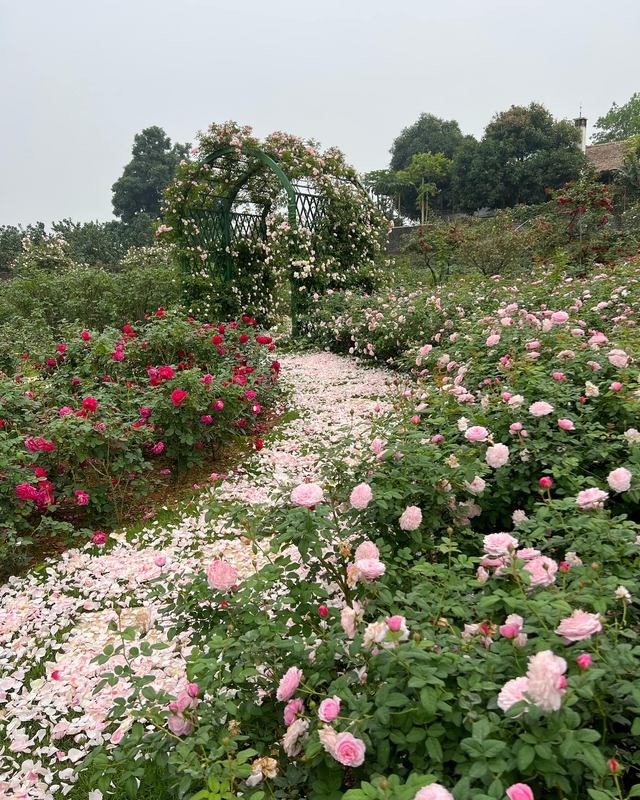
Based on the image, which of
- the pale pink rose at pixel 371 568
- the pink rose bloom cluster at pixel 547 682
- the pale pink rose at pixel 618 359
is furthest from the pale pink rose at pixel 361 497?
the pale pink rose at pixel 618 359

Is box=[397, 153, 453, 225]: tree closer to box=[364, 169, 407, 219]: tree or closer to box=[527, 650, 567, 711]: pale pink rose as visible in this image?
box=[364, 169, 407, 219]: tree

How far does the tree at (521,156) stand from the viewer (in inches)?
934

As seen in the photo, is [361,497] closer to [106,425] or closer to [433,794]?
[433,794]

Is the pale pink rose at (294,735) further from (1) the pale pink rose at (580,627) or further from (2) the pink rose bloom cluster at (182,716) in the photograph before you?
(1) the pale pink rose at (580,627)

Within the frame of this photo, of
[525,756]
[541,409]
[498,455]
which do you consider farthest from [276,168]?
[525,756]

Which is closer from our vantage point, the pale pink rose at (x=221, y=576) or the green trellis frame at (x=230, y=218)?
the pale pink rose at (x=221, y=576)

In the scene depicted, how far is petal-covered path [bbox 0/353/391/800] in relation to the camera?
1.48 metres

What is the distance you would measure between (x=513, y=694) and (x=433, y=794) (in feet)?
0.56

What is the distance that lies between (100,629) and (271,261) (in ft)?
24.5

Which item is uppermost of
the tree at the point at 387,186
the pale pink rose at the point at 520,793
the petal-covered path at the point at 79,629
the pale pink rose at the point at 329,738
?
the tree at the point at 387,186

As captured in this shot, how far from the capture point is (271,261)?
28.5ft

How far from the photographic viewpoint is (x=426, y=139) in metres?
34.8

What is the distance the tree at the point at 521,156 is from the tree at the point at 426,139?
8879 millimetres

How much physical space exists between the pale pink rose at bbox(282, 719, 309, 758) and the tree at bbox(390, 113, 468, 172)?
37552 mm
